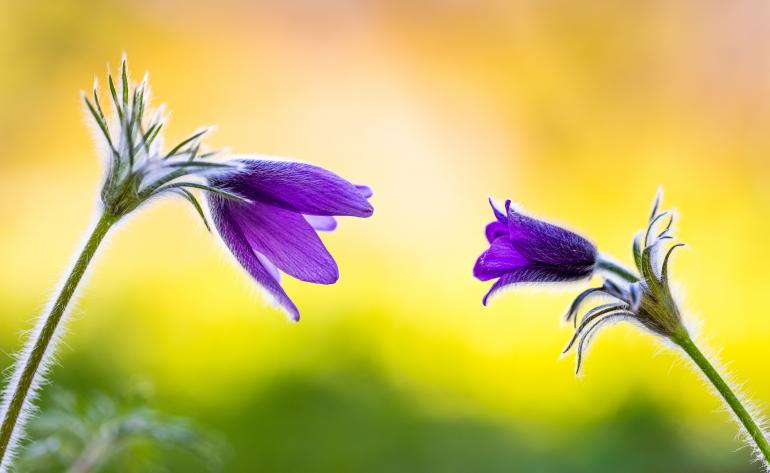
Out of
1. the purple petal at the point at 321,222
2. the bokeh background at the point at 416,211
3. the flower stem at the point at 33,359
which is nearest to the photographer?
the flower stem at the point at 33,359

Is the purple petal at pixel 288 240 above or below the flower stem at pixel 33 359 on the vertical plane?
above

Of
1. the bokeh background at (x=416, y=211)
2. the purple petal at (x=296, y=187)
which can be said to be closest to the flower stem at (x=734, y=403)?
the purple petal at (x=296, y=187)

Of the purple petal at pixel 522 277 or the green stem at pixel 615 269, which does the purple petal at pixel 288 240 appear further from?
the green stem at pixel 615 269

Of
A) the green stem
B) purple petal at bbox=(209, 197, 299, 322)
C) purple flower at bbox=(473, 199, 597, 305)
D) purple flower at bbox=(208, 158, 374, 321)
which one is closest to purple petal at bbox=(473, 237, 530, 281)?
purple flower at bbox=(473, 199, 597, 305)

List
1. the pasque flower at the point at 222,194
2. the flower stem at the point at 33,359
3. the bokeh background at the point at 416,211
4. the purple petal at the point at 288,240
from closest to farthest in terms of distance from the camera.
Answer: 1. the flower stem at the point at 33,359
2. the pasque flower at the point at 222,194
3. the purple petal at the point at 288,240
4. the bokeh background at the point at 416,211

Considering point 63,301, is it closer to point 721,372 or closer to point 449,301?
point 721,372

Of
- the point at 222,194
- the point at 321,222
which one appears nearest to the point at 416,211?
the point at 321,222

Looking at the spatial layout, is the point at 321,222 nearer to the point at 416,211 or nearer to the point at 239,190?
the point at 239,190

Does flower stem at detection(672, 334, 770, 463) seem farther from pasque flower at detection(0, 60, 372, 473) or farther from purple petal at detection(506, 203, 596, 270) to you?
pasque flower at detection(0, 60, 372, 473)
